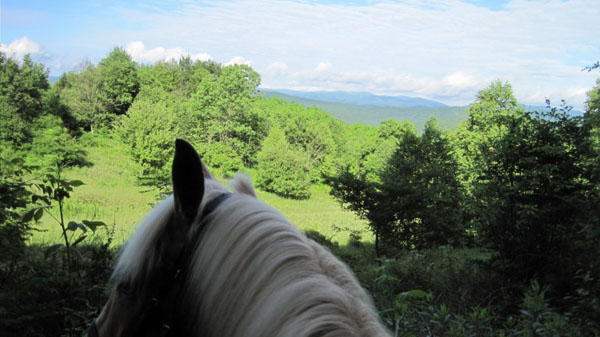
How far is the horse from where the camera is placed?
0.70 m

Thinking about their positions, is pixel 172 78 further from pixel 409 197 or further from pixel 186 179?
pixel 186 179

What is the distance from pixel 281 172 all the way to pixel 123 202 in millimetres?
18401

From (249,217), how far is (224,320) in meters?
0.20

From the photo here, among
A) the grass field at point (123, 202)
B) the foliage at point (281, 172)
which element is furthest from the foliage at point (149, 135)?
the foliage at point (281, 172)

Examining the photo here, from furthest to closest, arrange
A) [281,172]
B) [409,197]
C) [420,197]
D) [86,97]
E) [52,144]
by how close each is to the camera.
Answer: [86,97] → [281,172] → [52,144] → [420,197] → [409,197]

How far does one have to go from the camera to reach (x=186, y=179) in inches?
31.0

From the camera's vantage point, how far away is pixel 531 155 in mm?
10086

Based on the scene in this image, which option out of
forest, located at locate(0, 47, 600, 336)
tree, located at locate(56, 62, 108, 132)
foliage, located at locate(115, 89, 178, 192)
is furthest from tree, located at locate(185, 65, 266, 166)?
tree, located at locate(56, 62, 108, 132)

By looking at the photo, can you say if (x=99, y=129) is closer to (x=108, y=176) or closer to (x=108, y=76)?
(x=108, y=76)

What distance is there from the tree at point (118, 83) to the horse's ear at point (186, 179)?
175 feet

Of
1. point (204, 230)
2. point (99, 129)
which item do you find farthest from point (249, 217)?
point (99, 129)

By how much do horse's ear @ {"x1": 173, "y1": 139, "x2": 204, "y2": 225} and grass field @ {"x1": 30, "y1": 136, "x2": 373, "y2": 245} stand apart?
45.4ft

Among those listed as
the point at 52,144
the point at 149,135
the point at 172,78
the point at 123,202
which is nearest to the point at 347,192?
the point at 123,202

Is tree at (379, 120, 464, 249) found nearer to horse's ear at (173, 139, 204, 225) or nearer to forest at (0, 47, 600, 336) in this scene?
forest at (0, 47, 600, 336)
